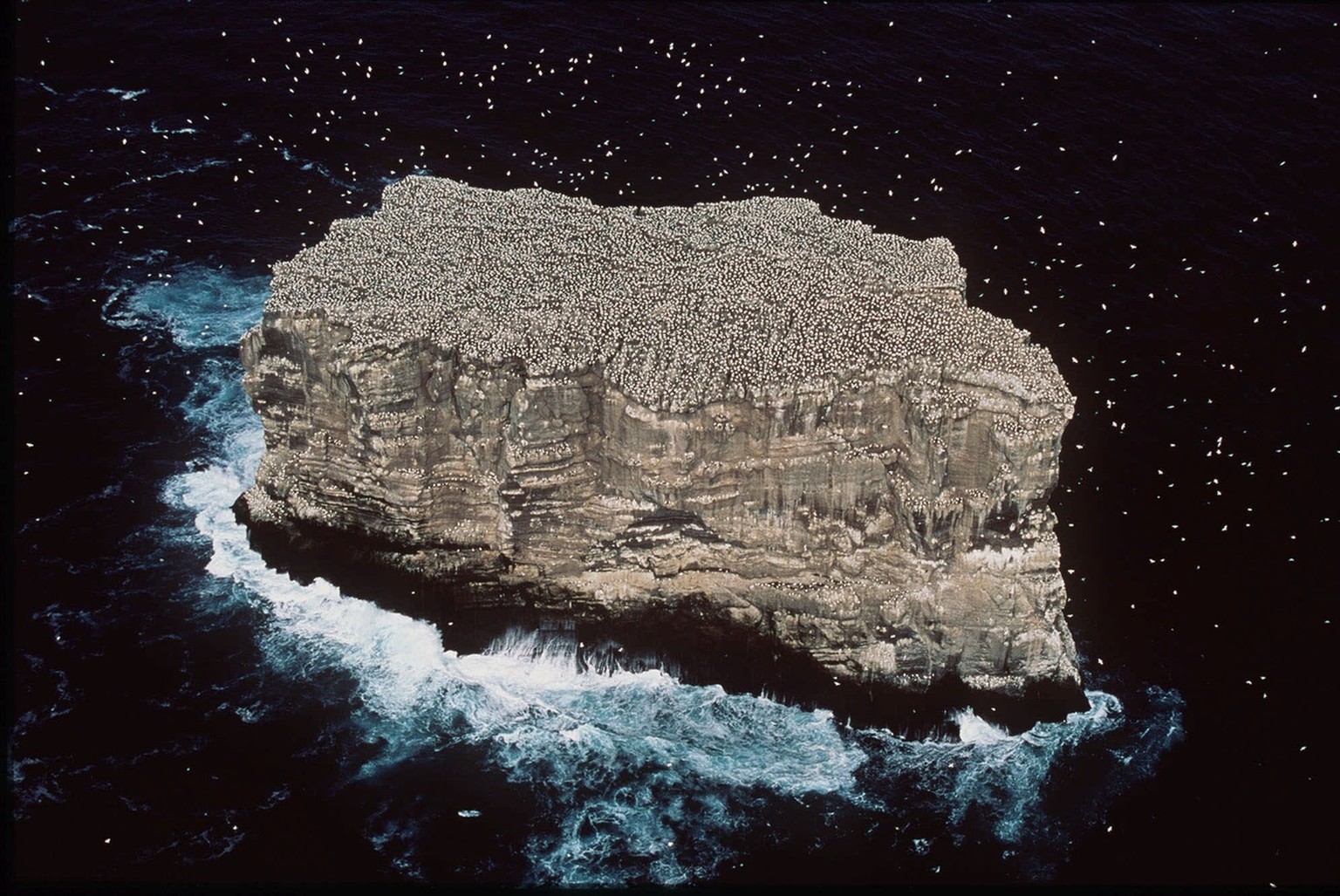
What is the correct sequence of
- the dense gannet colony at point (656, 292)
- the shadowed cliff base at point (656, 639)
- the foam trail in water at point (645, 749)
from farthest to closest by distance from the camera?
the shadowed cliff base at point (656, 639), the dense gannet colony at point (656, 292), the foam trail in water at point (645, 749)

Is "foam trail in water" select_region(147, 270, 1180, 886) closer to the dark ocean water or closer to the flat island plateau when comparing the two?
the dark ocean water

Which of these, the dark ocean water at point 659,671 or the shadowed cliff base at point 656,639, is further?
the shadowed cliff base at point 656,639

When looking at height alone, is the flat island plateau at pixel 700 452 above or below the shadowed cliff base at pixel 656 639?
above

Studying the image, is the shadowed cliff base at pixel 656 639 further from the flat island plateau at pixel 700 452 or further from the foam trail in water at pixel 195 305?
the foam trail in water at pixel 195 305

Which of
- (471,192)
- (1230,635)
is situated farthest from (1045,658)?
(471,192)

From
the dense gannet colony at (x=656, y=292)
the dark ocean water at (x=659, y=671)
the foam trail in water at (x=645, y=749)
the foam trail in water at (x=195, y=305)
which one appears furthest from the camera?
the foam trail in water at (x=195, y=305)

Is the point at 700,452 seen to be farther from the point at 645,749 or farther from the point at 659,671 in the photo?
the point at 645,749

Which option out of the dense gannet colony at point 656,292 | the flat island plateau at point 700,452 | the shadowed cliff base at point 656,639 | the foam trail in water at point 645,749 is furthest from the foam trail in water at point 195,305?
the shadowed cliff base at point 656,639
